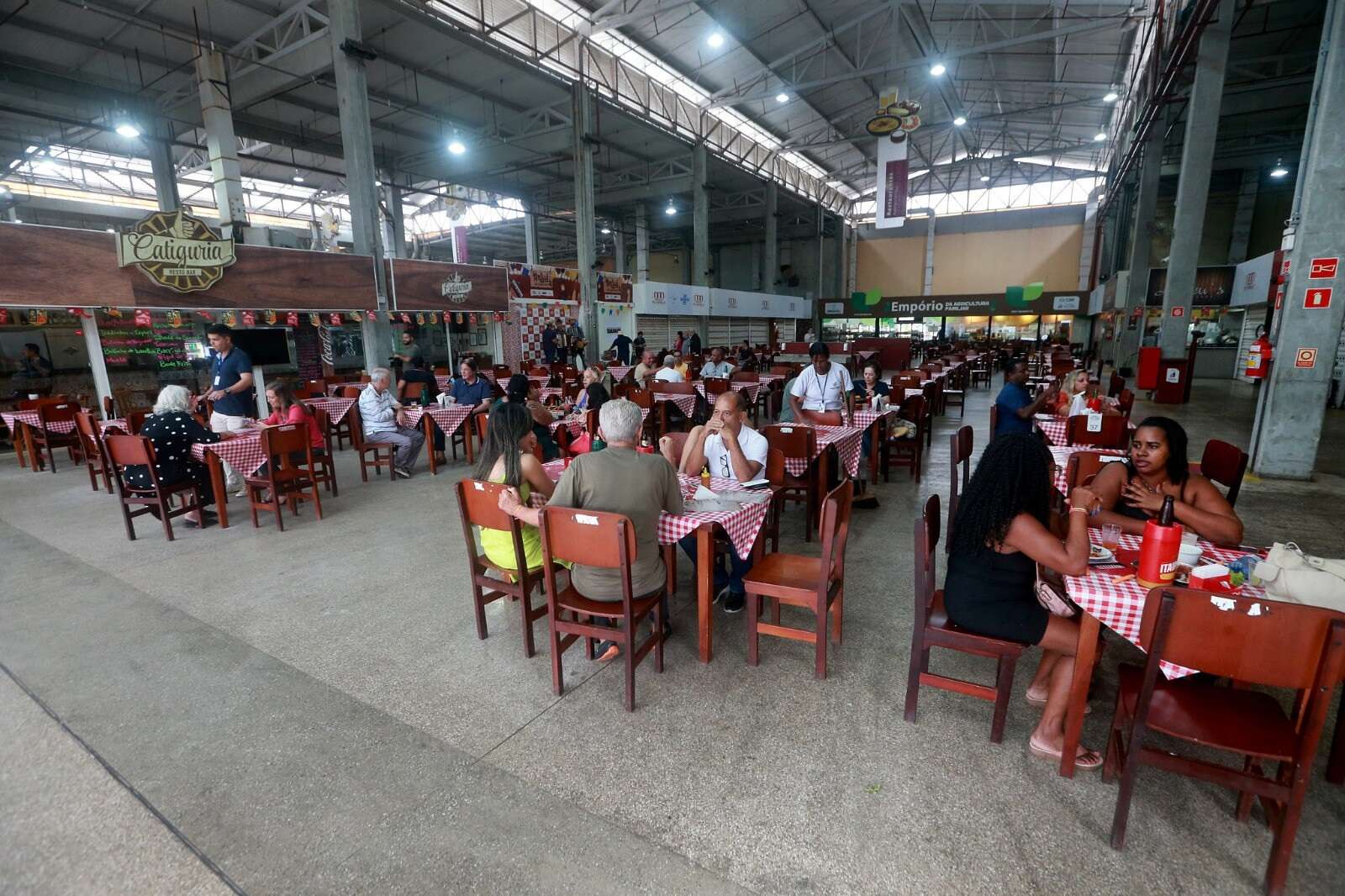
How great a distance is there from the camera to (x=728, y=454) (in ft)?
11.0

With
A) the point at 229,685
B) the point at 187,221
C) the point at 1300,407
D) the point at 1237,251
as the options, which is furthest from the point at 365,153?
the point at 1237,251

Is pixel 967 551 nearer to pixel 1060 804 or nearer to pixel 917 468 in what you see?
pixel 1060 804

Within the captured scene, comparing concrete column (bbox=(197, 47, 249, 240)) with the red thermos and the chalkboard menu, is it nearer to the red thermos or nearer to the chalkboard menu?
the chalkboard menu

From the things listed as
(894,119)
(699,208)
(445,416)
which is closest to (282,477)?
(445,416)

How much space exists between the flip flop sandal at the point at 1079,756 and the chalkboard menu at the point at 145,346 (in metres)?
13.8

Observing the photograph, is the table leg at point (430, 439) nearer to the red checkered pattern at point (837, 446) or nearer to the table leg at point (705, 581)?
the red checkered pattern at point (837, 446)

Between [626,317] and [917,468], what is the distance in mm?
10639

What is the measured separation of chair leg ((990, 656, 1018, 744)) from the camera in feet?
6.72

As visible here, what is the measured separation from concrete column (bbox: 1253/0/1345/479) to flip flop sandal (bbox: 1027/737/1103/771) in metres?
5.58

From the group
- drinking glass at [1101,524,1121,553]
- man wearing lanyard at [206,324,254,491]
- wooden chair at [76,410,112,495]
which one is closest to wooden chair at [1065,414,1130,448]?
drinking glass at [1101,524,1121,553]

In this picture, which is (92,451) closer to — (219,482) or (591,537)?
(219,482)

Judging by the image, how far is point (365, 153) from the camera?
8758 millimetres

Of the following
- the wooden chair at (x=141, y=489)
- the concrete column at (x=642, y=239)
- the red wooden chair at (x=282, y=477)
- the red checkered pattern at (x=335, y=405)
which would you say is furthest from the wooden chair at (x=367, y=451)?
the concrete column at (x=642, y=239)

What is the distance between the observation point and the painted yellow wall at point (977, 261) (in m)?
23.0
